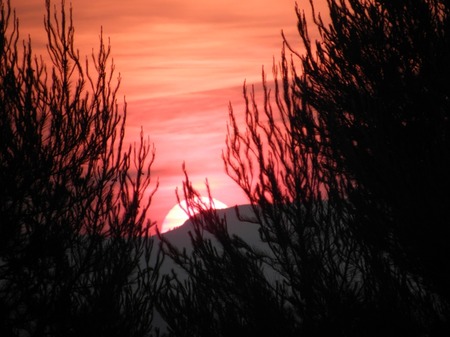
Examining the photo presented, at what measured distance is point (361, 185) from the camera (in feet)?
17.6

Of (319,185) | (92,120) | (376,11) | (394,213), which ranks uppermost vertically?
(376,11)

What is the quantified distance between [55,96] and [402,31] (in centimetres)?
372

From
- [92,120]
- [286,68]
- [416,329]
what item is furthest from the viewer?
[286,68]

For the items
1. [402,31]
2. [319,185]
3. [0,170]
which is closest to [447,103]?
[402,31]

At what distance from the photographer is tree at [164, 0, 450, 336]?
15.9 feet

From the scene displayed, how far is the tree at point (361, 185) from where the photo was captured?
4.84 m

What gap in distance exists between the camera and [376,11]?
20.0ft

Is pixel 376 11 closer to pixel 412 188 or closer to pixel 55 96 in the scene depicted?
pixel 412 188

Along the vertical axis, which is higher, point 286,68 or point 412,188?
point 286,68

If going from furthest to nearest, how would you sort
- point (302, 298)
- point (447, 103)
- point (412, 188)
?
1. point (302, 298)
2. point (447, 103)
3. point (412, 188)

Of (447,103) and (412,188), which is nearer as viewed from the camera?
(412,188)

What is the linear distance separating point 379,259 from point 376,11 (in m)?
2.71

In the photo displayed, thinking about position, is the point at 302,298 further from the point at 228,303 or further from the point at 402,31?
the point at 402,31

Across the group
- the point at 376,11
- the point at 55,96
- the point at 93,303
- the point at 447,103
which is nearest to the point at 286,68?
the point at 376,11
